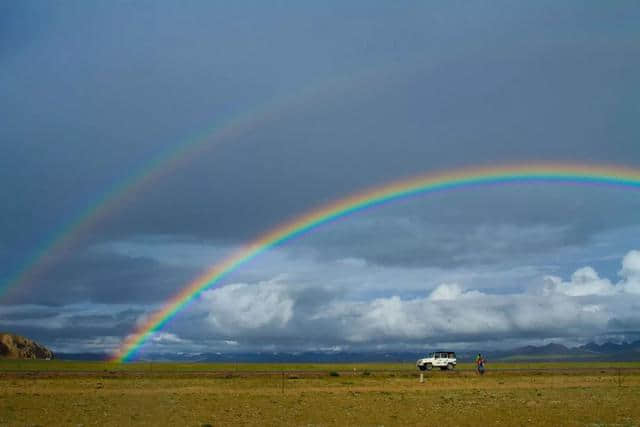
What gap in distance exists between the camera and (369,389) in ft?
206

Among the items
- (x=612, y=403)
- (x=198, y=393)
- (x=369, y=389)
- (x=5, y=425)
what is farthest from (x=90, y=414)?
(x=612, y=403)

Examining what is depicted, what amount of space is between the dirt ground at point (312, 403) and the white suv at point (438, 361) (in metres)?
33.0

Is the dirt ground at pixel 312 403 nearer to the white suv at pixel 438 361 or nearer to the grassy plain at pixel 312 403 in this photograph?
the grassy plain at pixel 312 403

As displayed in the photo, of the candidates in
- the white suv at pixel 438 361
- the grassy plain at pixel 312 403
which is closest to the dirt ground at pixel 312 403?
the grassy plain at pixel 312 403

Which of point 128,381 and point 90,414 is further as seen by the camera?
point 128,381

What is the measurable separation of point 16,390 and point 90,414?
69.7 ft

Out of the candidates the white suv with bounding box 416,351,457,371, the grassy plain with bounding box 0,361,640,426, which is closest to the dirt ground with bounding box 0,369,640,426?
the grassy plain with bounding box 0,361,640,426

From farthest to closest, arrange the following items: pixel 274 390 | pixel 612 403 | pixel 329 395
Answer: pixel 274 390 < pixel 329 395 < pixel 612 403

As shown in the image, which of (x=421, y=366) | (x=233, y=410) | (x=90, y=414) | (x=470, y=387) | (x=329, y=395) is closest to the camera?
(x=90, y=414)

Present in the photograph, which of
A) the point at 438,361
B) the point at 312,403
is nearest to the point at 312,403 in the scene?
the point at 312,403

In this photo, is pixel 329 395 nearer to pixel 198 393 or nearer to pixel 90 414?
pixel 198 393

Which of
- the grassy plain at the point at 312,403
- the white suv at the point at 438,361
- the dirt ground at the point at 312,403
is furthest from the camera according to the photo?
the white suv at the point at 438,361

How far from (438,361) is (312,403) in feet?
192

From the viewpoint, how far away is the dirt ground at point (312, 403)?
39.1 m
